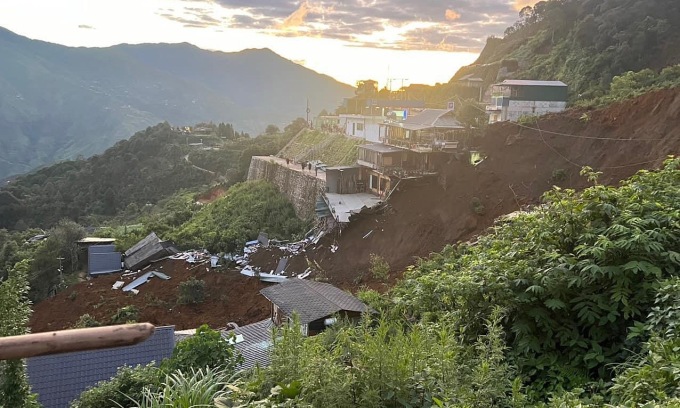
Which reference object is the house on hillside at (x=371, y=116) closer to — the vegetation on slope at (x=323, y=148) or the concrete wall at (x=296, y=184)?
the vegetation on slope at (x=323, y=148)

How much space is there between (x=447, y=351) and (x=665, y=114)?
1703 centimetres

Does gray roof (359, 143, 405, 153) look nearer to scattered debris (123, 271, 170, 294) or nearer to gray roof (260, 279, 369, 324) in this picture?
scattered debris (123, 271, 170, 294)

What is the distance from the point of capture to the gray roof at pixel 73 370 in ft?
24.8

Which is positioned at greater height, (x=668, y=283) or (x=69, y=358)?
(x=668, y=283)

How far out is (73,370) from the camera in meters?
7.89

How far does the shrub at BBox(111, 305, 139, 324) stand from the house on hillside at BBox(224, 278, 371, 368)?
21.5 ft

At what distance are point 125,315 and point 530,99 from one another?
2229 cm

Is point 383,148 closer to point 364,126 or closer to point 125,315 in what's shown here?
point 364,126

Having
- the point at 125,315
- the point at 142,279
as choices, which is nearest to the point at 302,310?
the point at 125,315

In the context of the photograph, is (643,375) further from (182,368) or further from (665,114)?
(665,114)

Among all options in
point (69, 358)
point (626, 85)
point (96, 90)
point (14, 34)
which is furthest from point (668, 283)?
point (14, 34)

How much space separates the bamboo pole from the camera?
206cm

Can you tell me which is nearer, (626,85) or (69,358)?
→ (69,358)

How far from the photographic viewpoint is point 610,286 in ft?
14.2
